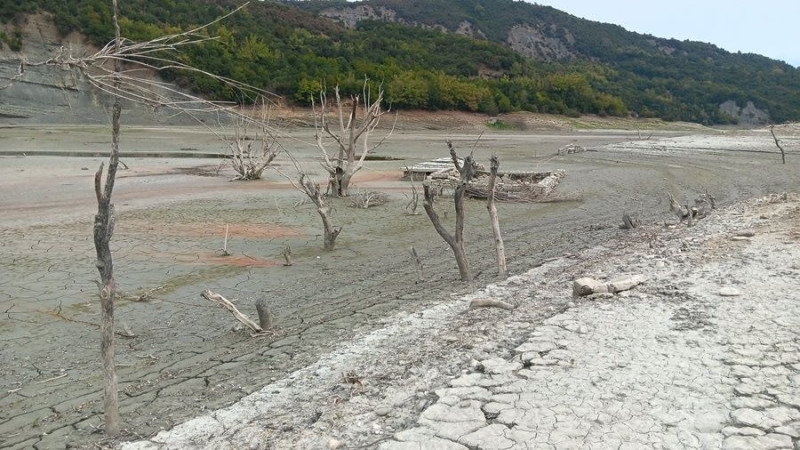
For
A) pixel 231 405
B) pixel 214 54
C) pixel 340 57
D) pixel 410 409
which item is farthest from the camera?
pixel 340 57

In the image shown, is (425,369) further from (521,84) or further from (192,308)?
(521,84)

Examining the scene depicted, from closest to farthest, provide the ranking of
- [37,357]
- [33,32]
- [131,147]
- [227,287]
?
[37,357] < [227,287] < [131,147] < [33,32]

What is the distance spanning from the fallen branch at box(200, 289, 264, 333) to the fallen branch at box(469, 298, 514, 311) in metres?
1.98

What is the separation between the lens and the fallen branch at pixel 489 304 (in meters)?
6.14

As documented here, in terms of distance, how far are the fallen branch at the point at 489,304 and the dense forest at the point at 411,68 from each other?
10264 mm

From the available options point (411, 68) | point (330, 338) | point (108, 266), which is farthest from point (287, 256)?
point (411, 68)

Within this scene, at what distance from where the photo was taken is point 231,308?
583 cm

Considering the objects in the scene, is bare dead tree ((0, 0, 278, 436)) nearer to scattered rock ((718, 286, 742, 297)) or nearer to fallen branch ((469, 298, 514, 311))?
fallen branch ((469, 298, 514, 311))

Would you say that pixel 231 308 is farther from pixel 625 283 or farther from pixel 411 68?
pixel 411 68

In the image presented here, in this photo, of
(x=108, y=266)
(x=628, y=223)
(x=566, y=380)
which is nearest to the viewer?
(x=108, y=266)

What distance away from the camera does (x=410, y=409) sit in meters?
4.14

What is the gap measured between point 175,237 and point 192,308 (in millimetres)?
3685

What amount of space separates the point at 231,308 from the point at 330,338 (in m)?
0.90

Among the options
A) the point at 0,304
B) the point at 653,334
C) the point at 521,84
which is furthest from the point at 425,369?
the point at 521,84
